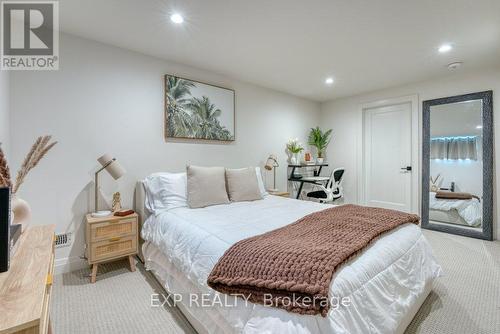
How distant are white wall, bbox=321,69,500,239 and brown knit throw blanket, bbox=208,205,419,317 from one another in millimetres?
3091

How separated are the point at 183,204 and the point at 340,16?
2.31m

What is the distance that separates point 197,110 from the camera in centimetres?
315

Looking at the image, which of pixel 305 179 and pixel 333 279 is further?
pixel 305 179

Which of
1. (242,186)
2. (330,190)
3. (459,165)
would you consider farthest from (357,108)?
(242,186)

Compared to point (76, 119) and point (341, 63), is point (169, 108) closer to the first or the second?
point (76, 119)

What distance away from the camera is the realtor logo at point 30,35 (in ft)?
6.28

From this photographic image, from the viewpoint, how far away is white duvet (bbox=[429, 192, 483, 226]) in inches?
132

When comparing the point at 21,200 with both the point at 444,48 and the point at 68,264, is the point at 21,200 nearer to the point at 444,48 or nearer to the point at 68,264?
the point at 68,264

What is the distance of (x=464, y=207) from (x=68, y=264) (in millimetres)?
5187

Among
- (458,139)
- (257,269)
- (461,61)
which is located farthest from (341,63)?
(257,269)

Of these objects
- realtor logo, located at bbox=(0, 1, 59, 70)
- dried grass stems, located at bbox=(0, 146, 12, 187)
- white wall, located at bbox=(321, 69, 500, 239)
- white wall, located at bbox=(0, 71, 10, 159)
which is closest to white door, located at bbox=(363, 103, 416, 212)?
white wall, located at bbox=(321, 69, 500, 239)

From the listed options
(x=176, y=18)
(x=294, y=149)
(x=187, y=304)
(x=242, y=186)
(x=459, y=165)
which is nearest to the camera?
(x=187, y=304)

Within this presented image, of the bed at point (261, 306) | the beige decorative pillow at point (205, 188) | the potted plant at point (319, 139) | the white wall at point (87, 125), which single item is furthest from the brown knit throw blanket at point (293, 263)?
the potted plant at point (319, 139)

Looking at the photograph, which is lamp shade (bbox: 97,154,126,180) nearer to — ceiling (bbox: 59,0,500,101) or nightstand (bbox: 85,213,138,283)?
nightstand (bbox: 85,213,138,283)
